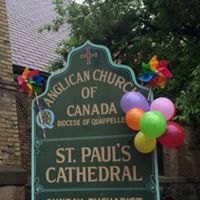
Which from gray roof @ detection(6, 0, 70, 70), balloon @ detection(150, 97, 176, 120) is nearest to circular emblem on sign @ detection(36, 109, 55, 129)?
balloon @ detection(150, 97, 176, 120)

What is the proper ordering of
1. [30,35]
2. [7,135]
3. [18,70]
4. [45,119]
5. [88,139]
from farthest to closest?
[30,35]
[18,70]
[7,135]
[45,119]
[88,139]

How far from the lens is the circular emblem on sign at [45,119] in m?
5.34

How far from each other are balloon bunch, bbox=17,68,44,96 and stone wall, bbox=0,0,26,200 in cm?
291

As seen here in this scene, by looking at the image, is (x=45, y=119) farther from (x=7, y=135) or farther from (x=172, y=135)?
(x=7, y=135)

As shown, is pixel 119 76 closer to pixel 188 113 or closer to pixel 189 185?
pixel 188 113

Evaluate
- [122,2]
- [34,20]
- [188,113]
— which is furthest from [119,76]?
[34,20]

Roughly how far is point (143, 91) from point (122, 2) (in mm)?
5956

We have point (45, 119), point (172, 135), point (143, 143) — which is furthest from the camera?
point (45, 119)

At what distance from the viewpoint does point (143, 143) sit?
4.73 meters

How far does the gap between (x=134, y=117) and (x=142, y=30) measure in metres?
6.56

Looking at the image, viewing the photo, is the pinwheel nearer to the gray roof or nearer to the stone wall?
the stone wall

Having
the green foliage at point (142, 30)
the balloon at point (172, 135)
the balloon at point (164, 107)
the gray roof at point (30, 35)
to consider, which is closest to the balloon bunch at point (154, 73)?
the balloon at point (164, 107)

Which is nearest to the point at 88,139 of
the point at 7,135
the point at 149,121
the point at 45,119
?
the point at 45,119

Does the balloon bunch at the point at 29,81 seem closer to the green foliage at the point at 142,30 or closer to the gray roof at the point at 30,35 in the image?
the green foliage at the point at 142,30
